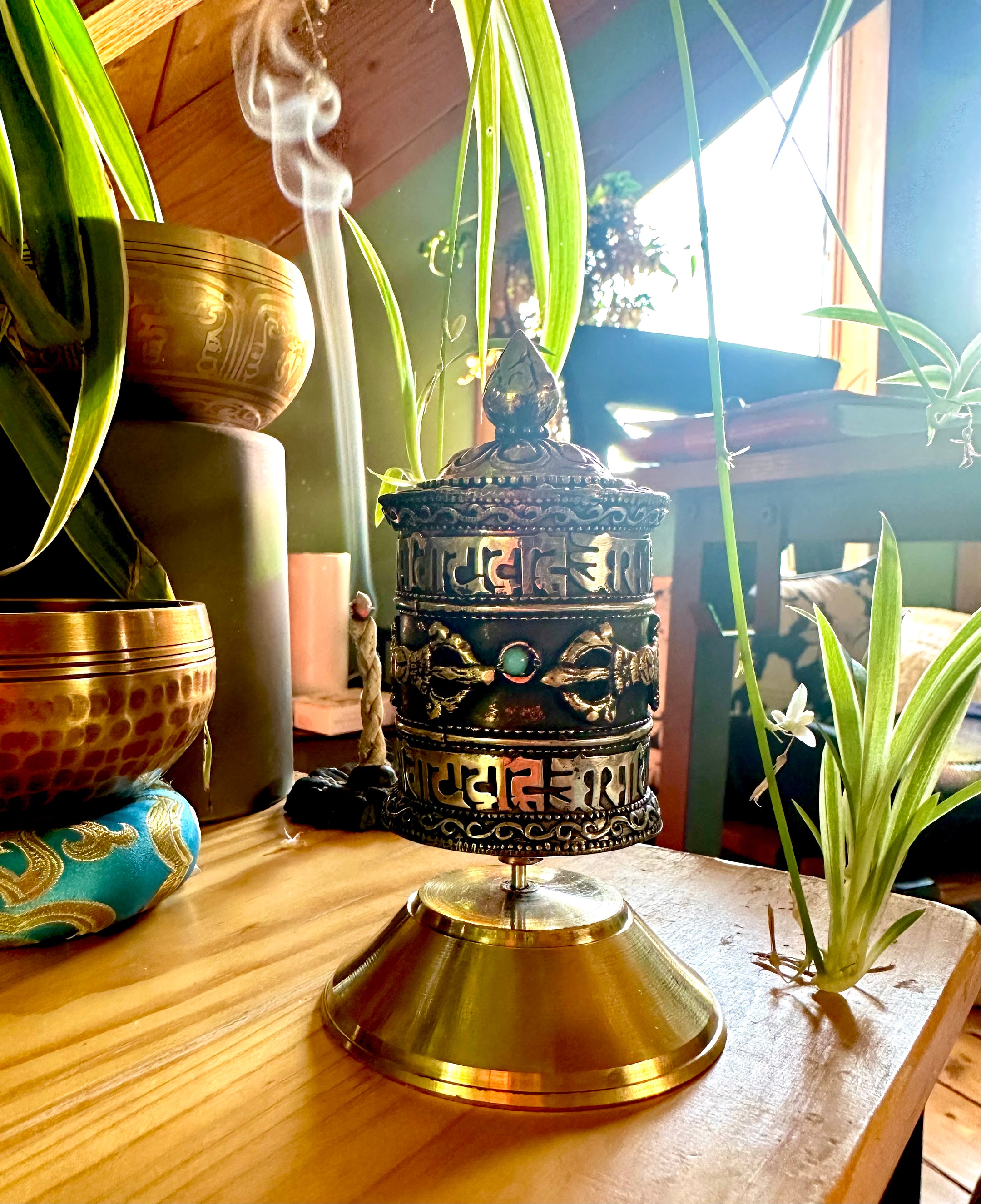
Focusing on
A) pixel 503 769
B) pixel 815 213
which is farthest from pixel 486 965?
pixel 815 213

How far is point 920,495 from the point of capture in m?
0.79

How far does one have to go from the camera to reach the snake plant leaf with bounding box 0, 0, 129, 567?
15.9 inches

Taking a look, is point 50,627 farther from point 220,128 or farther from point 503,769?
point 220,128

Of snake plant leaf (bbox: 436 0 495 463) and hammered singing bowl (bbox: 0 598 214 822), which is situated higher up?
snake plant leaf (bbox: 436 0 495 463)

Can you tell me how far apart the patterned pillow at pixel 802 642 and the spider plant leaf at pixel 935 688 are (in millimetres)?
1005

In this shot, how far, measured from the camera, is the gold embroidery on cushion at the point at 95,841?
1.38 feet

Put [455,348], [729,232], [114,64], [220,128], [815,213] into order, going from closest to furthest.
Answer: [114,64] < [220,128] < [729,232] < [455,348] < [815,213]

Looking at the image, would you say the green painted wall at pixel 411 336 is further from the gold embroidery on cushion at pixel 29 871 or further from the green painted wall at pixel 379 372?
the gold embroidery on cushion at pixel 29 871

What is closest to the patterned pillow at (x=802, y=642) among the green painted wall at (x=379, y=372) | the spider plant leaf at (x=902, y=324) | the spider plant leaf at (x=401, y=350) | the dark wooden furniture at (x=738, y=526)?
the dark wooden furniture at (x=738, y=526)

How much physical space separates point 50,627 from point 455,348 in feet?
5.41

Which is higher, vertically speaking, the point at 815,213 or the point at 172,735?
the point at 815,213

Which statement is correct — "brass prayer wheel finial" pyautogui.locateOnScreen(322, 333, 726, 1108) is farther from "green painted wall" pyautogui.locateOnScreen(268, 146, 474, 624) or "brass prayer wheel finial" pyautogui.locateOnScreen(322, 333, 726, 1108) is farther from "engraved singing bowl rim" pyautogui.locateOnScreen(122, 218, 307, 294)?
"green painted wall" pyautogui.locateOnScreen(268, 146, 474, 624)

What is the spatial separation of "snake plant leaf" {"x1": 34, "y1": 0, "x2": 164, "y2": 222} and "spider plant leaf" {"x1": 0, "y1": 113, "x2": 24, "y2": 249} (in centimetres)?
9

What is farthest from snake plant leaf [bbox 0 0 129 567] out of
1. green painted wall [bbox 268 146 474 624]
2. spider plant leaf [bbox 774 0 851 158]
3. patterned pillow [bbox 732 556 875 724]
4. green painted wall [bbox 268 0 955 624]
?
patterned pillow [bbox 732 556 875 724]
